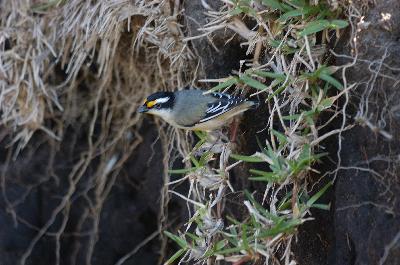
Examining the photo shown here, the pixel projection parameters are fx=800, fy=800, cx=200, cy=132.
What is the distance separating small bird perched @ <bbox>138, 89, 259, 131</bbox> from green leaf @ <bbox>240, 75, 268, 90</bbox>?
12.6 inches

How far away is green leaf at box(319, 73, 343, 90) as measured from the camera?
337 centimetres

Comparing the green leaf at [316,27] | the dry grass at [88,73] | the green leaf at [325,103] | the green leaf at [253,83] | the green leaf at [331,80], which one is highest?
the green leaf at [316,27]

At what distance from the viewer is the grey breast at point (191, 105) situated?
433 cm

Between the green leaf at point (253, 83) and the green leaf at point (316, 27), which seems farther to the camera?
the green leaf at point (253, 83)

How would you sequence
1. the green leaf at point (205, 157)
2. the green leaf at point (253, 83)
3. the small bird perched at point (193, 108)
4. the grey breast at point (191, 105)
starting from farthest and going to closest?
the grey breast at point (191, 105) → the small bird perched at point (193, 108) → the green leaf at point (205, 157) → the green leaf at point (253, 83)

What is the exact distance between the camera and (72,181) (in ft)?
17.5

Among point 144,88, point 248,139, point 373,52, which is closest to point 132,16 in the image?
point 144,88

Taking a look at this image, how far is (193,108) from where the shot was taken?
436cm

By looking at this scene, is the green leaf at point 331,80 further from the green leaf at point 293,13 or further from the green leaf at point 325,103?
the green leaf at point 293,13

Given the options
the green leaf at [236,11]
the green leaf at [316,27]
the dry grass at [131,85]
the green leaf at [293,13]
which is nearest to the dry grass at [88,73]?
the dry grass at [131,85]

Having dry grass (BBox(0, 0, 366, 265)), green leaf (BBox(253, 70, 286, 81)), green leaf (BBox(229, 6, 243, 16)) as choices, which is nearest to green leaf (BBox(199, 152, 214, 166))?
dry grass (BBox(0, 0, 366, 265))

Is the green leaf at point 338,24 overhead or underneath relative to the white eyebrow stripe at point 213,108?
overhead

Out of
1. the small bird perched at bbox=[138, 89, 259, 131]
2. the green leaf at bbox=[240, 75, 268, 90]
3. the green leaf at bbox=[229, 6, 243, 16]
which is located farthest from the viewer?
the small bird perched at bbox=[138, 89, 259, 131]

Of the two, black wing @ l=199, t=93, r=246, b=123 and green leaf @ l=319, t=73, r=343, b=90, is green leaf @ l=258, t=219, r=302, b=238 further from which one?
black wing @ l=199, t=93, r=246, b=123
